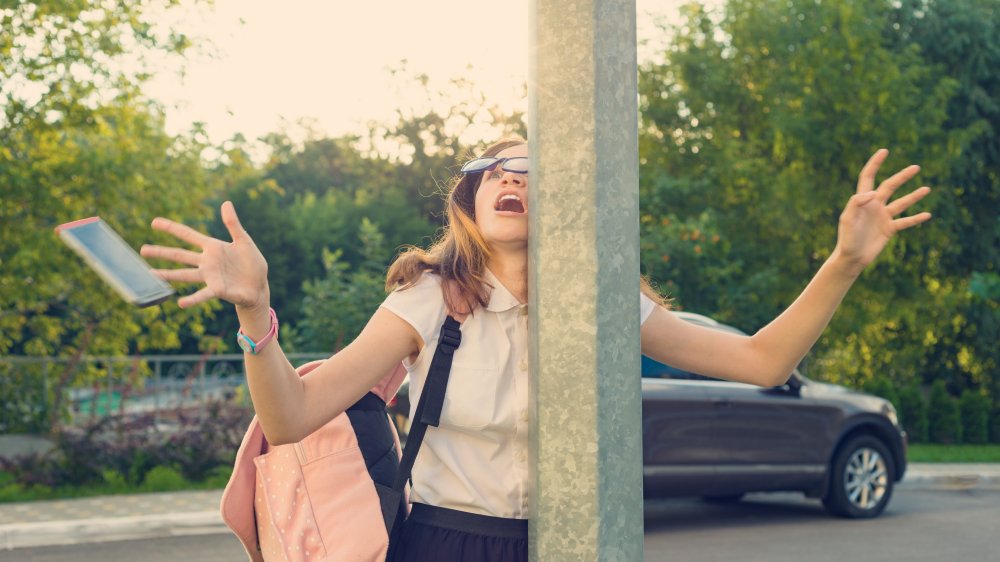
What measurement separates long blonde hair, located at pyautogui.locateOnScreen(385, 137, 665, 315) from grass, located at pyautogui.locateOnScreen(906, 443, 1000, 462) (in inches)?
569

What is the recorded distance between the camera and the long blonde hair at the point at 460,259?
8.15 feet

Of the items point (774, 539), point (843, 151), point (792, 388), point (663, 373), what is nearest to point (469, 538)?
point (663, 373)

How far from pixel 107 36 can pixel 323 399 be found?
46.4ft

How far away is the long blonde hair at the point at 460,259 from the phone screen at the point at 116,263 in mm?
550

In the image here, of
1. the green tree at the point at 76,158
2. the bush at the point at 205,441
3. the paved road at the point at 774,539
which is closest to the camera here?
the paved road at the point at 774,539

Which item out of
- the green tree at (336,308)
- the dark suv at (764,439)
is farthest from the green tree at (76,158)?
the dark suv at (764,439)

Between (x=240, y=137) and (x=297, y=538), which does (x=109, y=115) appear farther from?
(x=297, y=538)

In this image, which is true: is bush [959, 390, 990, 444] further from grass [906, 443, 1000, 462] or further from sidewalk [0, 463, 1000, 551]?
sidewalk [0, 463, 1000, 551]

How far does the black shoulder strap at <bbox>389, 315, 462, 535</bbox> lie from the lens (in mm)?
2365

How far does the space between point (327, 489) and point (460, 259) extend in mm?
540

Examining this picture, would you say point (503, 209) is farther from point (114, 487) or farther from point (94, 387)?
point (94, 387)

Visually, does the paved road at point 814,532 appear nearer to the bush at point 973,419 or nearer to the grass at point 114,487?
the grass at point 114,487

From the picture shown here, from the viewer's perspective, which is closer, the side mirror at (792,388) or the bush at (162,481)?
the side mirror at (792,388)

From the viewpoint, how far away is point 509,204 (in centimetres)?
256
